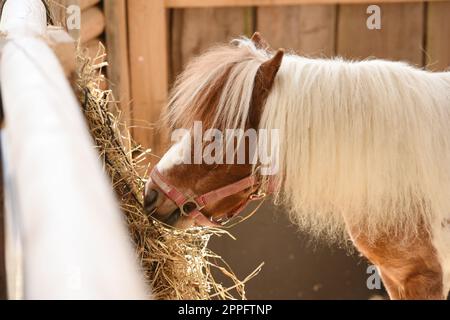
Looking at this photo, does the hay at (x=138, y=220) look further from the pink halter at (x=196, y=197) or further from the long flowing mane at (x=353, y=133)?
the long flowing mane at (x=353, y=133)

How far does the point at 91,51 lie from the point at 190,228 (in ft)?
4.54

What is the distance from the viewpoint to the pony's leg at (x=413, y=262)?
5.71 feet

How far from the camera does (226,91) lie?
1688mm

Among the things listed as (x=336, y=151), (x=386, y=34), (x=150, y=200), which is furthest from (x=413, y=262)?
(x=386, y=34)

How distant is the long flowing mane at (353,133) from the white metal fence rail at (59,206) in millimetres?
823

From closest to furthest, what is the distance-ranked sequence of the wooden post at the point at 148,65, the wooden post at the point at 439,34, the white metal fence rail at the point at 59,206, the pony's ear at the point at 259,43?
the white metal fence rail at the point at 59,206 → the pony's ear at the point at 259,43 → the wooden post at the point at 148,65 → the wooden post at the point at 439,34

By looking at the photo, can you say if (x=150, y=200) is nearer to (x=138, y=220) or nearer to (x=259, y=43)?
(x=138, y=220)

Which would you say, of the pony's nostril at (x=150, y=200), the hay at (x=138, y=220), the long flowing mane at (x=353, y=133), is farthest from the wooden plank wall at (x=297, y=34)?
the long flowing mane at (x=353, y=133)

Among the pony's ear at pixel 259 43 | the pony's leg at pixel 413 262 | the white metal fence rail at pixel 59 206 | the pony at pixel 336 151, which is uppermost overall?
the pony's ear at pixel 259 43

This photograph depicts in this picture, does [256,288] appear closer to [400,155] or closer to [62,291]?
[400,155]

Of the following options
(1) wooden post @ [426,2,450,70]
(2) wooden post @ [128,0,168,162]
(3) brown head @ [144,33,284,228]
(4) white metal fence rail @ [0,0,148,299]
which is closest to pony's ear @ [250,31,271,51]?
(3) brown head @ [144,33,284,228]

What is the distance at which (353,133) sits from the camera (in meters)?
1.63

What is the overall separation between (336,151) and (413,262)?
398mm

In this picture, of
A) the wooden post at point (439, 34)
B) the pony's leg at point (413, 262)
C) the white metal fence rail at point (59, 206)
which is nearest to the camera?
the white metal fence rail at point (59, 206)
